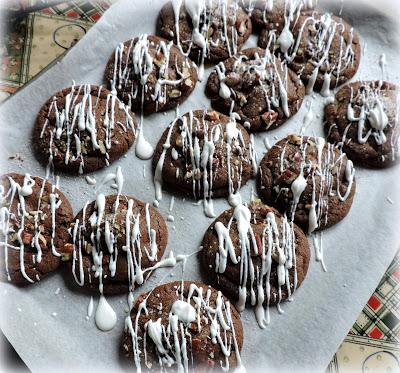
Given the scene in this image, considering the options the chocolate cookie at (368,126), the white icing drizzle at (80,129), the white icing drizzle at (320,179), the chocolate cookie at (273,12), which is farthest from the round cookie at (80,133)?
the chocolate cookie at (368,126)

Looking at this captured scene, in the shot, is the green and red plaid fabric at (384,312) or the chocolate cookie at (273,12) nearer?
the green and red plaid fabric at (384,312)

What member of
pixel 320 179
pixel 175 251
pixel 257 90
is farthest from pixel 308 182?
pixel 175 251

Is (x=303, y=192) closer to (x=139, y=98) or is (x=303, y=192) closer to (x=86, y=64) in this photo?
(x=139, y=98)

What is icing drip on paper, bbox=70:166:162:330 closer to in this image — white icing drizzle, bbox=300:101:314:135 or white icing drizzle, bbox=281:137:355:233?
white icing drizzle, bbox=281:137:355:233

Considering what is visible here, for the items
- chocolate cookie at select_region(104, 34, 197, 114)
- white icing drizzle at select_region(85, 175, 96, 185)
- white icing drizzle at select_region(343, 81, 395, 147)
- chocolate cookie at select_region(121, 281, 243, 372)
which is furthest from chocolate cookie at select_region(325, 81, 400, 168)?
white icing drizzle at select_region(85, 175, 96, 185)

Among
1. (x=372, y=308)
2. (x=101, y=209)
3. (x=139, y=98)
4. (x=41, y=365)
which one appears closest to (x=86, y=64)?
(x=139, y=98)

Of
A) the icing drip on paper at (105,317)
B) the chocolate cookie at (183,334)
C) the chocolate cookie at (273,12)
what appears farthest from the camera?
the chocolate cookie at (273,12)

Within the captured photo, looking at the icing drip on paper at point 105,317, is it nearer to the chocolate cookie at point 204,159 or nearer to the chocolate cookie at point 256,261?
the chocolate cookie at point 256,261

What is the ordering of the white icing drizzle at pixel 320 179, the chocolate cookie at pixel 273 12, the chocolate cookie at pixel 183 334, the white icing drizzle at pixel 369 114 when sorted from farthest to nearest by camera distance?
the chocolate cookie at pixel 273 12, the white icing drizzle at pixel 369 114, the white icing drizzle at pixel 320 179, the chocolate cookie at pixel 183 334

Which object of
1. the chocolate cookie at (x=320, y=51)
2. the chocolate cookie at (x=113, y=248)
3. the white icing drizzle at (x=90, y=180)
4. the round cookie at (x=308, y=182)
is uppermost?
the chocolate cookie at (x=320, y=51)
